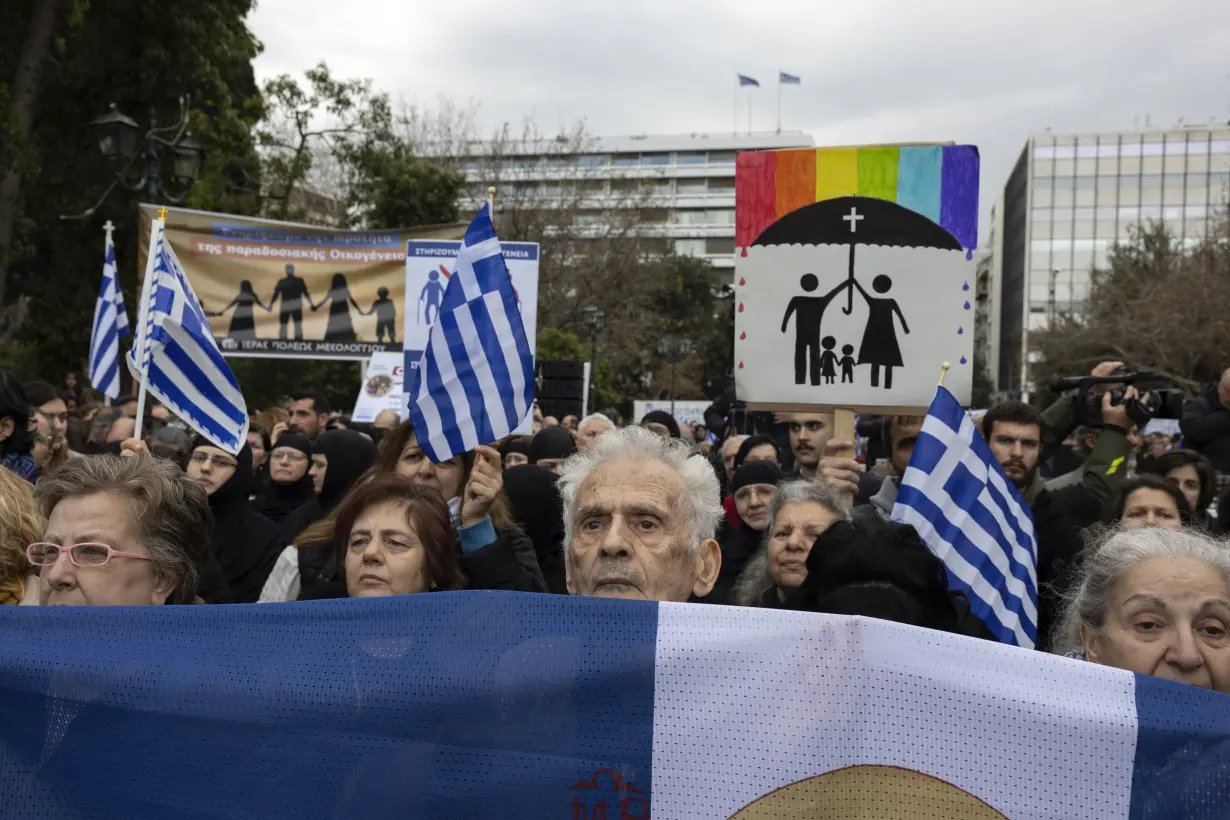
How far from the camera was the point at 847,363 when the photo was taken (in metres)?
4.42

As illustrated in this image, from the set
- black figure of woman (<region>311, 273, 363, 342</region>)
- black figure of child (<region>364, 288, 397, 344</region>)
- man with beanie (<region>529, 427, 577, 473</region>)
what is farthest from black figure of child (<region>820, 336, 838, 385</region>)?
black figure of woman (<region>311, 273, 363, 342</region>)

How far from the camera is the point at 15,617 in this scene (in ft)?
7.37

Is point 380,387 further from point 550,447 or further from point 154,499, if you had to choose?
point 154,499

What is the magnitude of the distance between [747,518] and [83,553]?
3.09 m

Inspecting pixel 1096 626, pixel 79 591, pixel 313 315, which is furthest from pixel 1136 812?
pixel 313 315

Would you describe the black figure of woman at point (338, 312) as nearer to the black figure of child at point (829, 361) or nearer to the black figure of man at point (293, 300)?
the black figure of man at point (293, 300)

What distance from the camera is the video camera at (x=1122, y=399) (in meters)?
5.67

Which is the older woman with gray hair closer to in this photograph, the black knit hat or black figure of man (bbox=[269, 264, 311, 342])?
the black knit hat

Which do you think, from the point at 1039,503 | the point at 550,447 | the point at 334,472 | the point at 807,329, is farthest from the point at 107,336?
the point at 1039,503

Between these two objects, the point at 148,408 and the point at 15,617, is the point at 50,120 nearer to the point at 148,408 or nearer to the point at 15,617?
the point at 148,408

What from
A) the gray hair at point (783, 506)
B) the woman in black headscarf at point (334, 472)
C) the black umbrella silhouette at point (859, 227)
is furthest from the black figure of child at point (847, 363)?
the woman in black headscarf at point (334, 472)

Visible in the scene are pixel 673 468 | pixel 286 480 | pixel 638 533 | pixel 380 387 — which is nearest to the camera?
pixel 638 533

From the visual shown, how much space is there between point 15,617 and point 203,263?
32.6ft

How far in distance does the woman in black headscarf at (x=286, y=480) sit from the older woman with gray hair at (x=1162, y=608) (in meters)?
4.41
